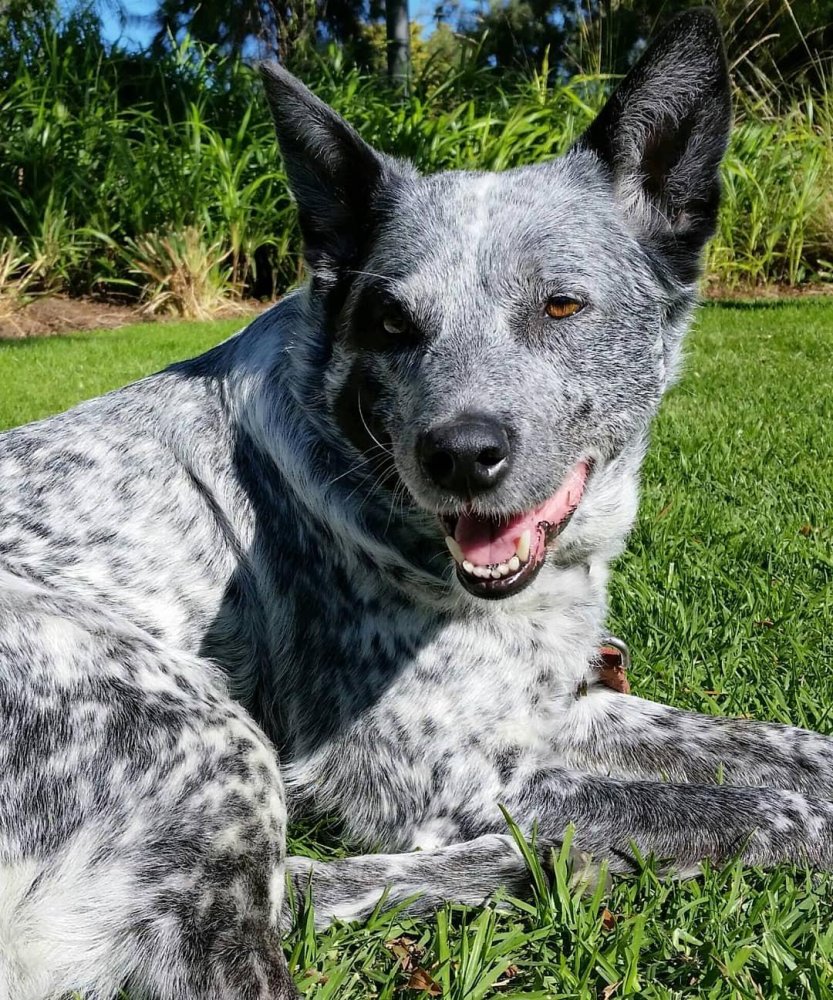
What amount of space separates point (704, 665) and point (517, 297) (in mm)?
1411

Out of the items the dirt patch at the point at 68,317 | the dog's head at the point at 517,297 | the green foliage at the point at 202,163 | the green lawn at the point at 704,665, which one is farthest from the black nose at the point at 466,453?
the green foliage at the point at 202,163

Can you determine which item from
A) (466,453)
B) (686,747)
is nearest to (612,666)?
(686,747)

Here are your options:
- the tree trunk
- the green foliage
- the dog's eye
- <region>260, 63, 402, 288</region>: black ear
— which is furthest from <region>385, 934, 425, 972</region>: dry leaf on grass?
the tree trunk

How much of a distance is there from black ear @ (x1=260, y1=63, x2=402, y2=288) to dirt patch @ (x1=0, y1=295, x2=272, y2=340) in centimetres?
783

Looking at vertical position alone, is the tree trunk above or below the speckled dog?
above

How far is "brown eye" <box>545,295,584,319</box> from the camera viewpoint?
2.67 meters

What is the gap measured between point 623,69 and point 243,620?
14671mm

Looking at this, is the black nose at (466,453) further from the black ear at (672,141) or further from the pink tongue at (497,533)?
the black ear at (672,141)

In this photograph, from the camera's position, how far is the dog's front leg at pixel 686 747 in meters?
2.76

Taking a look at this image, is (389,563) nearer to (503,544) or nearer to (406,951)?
(503,544)

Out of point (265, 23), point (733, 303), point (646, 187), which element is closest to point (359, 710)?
point (646, 187)

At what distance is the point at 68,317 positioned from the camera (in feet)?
34.7

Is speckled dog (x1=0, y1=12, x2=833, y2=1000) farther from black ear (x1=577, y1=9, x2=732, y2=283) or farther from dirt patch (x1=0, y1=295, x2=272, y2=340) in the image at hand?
dirt patch (x1=0, y1=295, x2=272, y2=340)

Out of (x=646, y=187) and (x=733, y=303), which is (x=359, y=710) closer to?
(x=646, y=187)
